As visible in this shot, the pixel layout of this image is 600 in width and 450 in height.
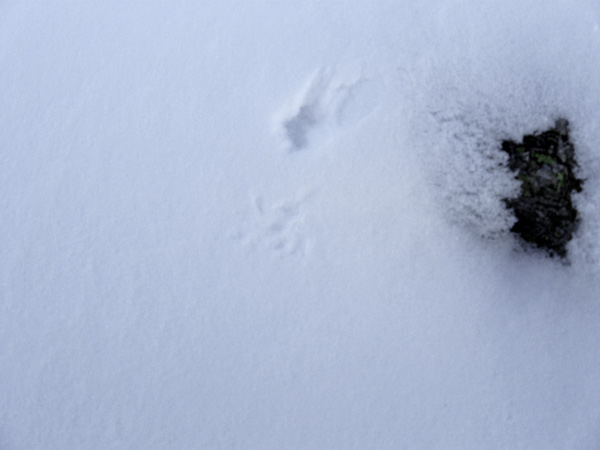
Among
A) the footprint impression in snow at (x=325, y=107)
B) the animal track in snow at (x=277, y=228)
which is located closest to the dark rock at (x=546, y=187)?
the footprint impression in snow at (x=325, y=107)

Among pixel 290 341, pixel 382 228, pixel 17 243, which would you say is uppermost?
pixel 382 228

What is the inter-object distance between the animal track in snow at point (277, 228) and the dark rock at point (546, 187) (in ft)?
1.80

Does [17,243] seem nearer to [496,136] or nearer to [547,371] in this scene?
[496,136]

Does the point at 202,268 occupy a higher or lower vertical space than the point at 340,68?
lower

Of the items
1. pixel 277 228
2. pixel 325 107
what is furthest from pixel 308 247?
pixel 325 107

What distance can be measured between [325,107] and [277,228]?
1.18 ft

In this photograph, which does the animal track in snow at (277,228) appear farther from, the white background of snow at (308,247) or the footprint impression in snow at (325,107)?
the footprint impression in snow at (325,107)

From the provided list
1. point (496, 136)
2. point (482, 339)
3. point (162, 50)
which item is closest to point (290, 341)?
point (482, 339)

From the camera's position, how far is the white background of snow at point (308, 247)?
1.15 meters

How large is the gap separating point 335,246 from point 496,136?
20.4 inches

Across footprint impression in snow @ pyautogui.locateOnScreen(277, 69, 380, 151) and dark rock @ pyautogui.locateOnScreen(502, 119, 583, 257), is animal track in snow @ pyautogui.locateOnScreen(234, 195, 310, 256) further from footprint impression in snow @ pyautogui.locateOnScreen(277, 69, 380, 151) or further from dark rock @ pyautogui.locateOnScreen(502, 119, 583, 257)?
dark rock @ pyautogui.locateOnScreen(502, 119, 583, 257)

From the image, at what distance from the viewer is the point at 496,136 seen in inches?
47.5

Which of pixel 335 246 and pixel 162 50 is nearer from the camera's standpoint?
pixel 335 246

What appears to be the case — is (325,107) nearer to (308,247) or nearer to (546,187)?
(308,247)
